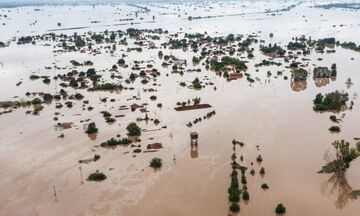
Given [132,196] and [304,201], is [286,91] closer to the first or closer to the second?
[304,201]

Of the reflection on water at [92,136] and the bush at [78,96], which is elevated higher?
the bush at [78,96]

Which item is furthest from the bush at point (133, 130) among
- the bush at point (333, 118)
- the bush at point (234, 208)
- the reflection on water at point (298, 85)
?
the reflection on water at point (298, 85)

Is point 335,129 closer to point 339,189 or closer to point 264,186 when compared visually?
point 339,189

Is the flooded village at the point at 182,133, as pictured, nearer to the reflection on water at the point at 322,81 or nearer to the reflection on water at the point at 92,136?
the reflection on water at the point at 92,136

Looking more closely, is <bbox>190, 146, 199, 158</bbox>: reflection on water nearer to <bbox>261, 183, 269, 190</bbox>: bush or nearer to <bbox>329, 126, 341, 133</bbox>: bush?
<bbox>261, 183, 269, 190</bbox>: bush

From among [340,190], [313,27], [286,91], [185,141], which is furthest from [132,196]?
[313,27]
